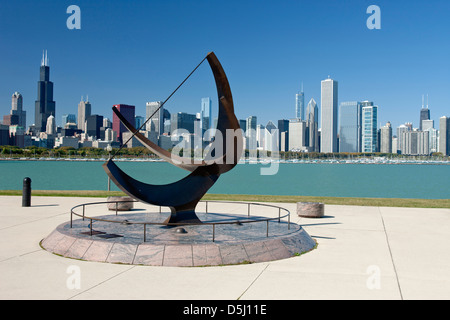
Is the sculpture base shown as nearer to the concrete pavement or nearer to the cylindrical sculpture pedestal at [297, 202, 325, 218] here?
the concrete pavement

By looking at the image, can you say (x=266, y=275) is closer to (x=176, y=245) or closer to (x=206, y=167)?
(x=176, y=245)

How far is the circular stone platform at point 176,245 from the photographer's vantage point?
22.2ft

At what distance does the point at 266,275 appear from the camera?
6152 mm

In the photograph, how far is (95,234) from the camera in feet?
25.8

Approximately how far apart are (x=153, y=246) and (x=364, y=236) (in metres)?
5.00

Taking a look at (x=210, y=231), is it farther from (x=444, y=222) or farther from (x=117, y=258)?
(x=444, y=222)

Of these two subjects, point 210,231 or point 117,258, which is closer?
point 117,258

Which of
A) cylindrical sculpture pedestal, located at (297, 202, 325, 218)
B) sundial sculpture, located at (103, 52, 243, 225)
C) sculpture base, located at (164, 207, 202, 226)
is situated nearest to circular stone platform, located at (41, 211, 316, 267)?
sculpture base, located at (164, 207, 202, 226)

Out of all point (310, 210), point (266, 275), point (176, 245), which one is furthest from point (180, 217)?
point (310, 210)

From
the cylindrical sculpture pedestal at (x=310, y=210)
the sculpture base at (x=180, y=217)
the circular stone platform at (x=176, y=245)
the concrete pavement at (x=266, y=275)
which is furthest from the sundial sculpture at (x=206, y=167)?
the cylindrical sculpture pedestal at (x=310, y=210)

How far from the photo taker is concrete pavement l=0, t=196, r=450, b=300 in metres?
5.25

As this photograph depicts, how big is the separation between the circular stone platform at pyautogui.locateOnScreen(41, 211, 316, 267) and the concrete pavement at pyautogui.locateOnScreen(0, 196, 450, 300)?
198mm
